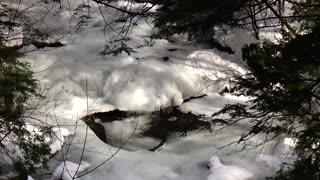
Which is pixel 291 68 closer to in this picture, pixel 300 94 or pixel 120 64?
pixel 300 94

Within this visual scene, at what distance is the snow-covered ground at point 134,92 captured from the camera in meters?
5.96

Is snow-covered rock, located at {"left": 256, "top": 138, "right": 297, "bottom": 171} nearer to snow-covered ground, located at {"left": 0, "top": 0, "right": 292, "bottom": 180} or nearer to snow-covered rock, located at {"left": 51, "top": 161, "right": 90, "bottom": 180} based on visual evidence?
snow-covered ground, located at {"left": 0, "top": 0, "right": 292, "bottom": 180}

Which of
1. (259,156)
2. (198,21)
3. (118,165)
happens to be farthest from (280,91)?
(118,165)

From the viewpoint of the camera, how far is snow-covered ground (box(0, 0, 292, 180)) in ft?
19.6

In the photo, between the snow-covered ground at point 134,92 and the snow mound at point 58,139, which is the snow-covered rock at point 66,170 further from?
the snow mound at point 58,139

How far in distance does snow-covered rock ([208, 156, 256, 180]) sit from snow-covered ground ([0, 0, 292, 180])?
0.51ft

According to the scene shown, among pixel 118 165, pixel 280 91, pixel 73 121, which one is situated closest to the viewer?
pixel 280 91

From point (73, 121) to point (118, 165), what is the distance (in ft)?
4.87

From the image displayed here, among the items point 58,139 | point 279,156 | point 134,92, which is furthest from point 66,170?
point 279,156

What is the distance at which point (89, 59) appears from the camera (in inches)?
336

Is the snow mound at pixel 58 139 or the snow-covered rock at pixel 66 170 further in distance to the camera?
the snow mound at pixel 58 139

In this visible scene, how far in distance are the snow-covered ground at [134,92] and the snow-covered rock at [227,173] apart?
0.16 meters

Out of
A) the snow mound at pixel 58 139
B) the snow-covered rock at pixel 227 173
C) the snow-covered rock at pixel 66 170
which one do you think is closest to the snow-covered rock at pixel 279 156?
the snow-covered rock at pixel 227 173

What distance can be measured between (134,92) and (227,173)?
2.86 m
